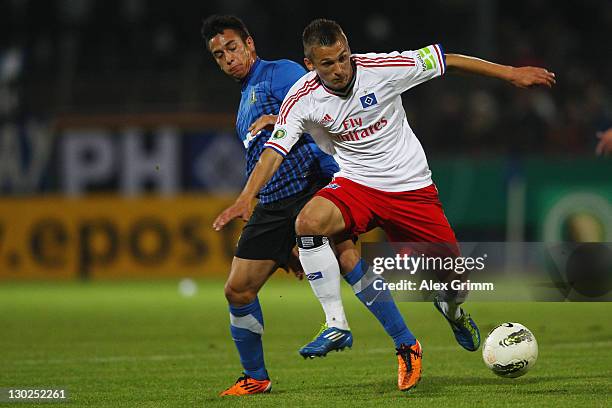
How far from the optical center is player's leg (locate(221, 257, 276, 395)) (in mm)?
6586

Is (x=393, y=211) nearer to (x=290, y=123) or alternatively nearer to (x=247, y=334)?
(x=290, y=123)

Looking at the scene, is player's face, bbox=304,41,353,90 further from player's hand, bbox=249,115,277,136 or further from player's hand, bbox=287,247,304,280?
player's hand, bbox=287,247,304,280

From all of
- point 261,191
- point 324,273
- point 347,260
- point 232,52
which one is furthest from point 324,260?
point 232,52

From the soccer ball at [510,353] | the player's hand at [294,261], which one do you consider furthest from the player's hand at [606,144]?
the player's hand at [294,261]

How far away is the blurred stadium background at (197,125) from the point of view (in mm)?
15883

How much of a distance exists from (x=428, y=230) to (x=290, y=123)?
1.01 meters

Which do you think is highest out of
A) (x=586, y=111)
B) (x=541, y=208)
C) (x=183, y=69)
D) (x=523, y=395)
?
(x=183, y=69)

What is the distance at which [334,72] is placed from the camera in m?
6.12

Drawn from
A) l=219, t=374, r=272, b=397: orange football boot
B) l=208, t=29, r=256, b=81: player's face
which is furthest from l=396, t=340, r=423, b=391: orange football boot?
l=208, t=29, r=256, b=81: player's face

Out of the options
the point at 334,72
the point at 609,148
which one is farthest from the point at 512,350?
the point at 334,72

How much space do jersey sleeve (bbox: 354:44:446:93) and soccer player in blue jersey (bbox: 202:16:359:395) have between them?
65 cm

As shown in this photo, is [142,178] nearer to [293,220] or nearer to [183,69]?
[183,69]

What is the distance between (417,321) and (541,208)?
17.5 ft

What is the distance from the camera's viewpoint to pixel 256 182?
6137 millimetres
